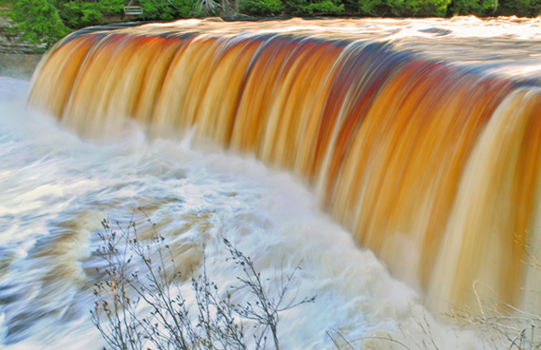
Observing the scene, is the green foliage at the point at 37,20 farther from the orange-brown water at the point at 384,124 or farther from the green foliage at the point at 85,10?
the orange-brown water at the point at 384,124

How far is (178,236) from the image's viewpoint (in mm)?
4570

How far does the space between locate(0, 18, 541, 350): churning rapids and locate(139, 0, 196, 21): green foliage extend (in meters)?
7.69

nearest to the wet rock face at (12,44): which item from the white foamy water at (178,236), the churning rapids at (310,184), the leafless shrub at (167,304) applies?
the churning rapids at (310,184)

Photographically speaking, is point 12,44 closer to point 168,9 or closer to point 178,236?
point 168,9

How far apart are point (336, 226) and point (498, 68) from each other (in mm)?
2000

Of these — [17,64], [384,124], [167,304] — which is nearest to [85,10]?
[17,64]

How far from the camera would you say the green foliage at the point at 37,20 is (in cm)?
1303

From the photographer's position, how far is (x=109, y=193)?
18.6 ft

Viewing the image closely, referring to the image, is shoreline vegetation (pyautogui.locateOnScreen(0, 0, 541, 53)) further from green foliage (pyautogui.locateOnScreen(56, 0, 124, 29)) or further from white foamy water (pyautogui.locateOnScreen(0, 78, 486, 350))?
white foamy water (pyautogui.locateOnScreen(0, 78, 486, 350))

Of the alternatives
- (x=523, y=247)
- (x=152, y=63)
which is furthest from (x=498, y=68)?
(x=152, y=63)

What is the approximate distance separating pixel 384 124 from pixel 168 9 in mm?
12531

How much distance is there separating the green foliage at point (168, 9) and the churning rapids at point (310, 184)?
7690mm

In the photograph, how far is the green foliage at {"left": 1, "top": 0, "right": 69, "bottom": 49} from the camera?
1303 cm

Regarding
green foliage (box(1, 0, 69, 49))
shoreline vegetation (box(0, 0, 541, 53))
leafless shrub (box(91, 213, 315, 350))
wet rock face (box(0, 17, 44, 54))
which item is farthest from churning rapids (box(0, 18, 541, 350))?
wet rock face (box(0, 17, 44, 54))
